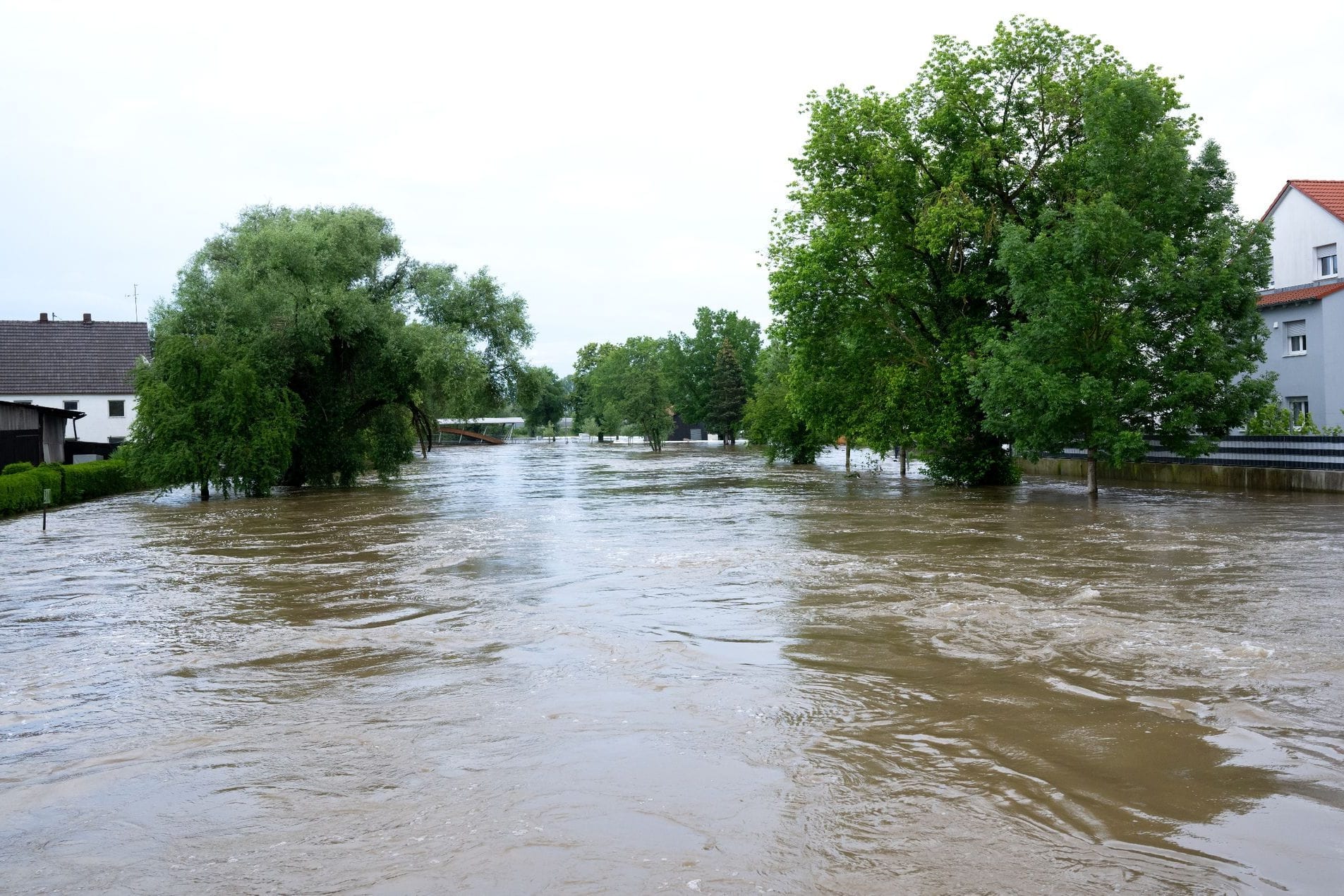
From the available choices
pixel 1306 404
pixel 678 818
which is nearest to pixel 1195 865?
pixel 678 818

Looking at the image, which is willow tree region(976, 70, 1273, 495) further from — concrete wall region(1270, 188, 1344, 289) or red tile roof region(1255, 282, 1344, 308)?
concrete wall region(1270, 188, 1344, 289)

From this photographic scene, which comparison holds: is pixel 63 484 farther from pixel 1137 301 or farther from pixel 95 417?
pixel 1137 301

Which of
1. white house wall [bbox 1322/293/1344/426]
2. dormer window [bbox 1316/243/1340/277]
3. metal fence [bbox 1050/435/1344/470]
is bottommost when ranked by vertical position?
metal fence [bbox 1050/435/1344/470]

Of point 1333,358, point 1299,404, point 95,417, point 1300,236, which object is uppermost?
point 1300,236

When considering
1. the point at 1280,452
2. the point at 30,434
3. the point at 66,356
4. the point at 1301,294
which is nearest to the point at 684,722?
the point at 1280,452

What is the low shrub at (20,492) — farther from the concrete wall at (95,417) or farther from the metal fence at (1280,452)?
the concrete wall at (95,417)

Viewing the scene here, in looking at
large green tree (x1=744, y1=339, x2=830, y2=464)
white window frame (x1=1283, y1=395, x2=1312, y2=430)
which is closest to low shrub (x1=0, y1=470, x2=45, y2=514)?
large green tree (x1=744, y1=339, x2=830, y2=464)

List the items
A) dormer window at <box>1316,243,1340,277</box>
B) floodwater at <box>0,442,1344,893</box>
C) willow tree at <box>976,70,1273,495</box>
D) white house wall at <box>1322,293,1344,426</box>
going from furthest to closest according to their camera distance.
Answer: dormer window at <box>1316,243,1340,277</box>, white house wall at <box>1322,293,1344,426</box>, willow tree at <box>976,70,1273,495</box>, floodwater at <box>0,442,1344,893</box>

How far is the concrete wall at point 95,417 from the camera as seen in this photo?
178 feet

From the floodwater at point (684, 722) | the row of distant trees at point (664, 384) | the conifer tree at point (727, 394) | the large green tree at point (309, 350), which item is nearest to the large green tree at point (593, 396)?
the row of distant trees at point (664, 384)

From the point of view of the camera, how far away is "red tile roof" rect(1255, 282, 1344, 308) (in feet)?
110

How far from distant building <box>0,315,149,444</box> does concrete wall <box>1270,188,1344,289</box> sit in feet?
176

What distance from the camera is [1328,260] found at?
36938 millimetres

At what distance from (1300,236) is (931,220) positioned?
19.0 metres
